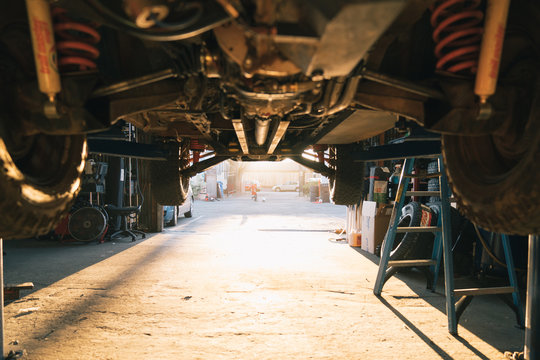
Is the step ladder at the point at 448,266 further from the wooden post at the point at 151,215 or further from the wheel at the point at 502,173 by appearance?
the wooden post at the point at 151,215

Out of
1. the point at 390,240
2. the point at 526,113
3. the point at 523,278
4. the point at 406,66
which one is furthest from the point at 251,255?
the point at 526,113

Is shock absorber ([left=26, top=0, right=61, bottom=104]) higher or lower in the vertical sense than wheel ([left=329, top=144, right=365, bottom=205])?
higher

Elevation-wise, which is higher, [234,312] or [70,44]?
[70,44]

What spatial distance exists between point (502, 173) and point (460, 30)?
527 millimetres

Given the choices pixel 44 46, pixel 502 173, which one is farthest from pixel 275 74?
pixel 502 173

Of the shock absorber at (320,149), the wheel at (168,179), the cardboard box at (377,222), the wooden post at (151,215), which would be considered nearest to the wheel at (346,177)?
the shock absorber at (320,149)

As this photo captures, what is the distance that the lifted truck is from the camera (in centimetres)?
68

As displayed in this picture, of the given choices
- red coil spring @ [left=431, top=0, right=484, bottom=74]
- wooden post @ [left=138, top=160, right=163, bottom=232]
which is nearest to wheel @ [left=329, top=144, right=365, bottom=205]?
red coil spring @ [left=431, top=0, right=484, bottom=74]

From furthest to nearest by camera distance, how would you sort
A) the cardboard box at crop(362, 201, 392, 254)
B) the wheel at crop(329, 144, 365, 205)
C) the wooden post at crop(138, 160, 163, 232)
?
the wooden post at crop(138, 160, 163, 232), the cardboard box at crop(362, 201, 392, 254), the wheel at crop(329, 144, 365, 205)

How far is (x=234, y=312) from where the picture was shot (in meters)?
2.20

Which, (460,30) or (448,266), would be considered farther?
(448,266)

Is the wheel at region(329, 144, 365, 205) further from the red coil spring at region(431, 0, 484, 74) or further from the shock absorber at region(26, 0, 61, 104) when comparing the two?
the shock absorber at region(26, 0, 61, 104)

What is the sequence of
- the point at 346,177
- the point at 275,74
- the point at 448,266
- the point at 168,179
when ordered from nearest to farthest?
the point at 275,74, the point at 448,266, the point at 168,179, the point at 346,177

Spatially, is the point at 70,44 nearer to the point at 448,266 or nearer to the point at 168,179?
the point at 168,179
